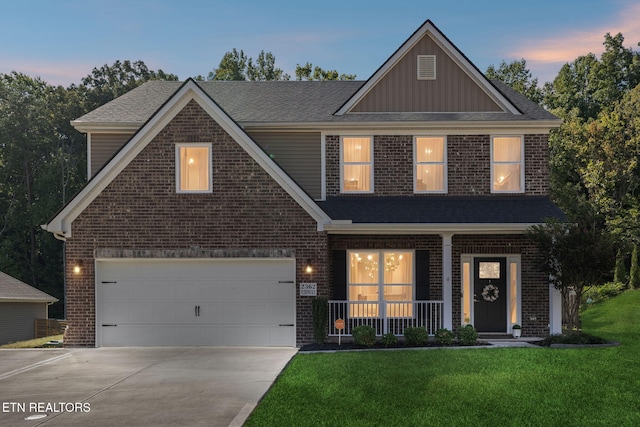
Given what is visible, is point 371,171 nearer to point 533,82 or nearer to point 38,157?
point 533,82

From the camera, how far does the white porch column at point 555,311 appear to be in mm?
16016

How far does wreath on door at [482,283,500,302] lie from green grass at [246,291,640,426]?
3.02 m

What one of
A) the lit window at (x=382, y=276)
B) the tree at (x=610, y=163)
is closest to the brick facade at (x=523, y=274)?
the lit window at (x=382, y=276)

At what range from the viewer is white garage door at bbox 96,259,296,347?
15.5 metres

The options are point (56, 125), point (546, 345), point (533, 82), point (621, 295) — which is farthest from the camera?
point (56, 125)

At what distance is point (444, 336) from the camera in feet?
48.3

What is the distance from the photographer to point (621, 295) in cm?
2733

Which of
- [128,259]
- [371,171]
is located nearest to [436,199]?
[371,171]

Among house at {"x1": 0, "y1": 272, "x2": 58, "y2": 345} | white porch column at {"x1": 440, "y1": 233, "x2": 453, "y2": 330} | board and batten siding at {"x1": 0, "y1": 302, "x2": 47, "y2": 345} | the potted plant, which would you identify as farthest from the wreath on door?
board and batten siding at {"x1": 0, "y1": 302, "x2": 47, "y2": 345}

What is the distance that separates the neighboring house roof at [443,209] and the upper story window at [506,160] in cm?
41

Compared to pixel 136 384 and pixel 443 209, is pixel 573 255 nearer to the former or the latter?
pixel 443 209

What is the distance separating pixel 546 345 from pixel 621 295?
15192 mm

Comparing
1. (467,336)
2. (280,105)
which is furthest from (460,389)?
(280,105)

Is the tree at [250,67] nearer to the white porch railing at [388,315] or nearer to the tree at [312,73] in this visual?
the tree at [312,73]
